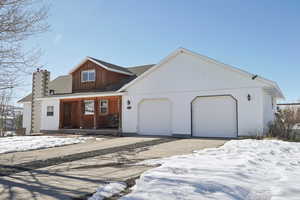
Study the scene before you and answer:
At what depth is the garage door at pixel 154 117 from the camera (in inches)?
564

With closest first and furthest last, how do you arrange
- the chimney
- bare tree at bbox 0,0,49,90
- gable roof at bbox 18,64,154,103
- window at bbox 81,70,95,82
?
bare tree at bbox 0,0,49,90 → gable roof at bbox 18,64,154,103 → window at bbox 81,70,95,82 → the chimney

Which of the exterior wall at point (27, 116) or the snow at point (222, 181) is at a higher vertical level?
the exterior wall at point (27, 116)

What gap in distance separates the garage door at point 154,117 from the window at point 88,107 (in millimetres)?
5095

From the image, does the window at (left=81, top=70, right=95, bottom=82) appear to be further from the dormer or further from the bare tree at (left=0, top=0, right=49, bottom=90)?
the bare tree at (left=0, top=0, right=49, bottom=90)

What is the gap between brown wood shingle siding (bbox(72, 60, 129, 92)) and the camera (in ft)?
58.0

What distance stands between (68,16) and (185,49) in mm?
6742

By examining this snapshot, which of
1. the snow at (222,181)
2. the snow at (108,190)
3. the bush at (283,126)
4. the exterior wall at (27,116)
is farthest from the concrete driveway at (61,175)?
the exterior wall at (27,116)

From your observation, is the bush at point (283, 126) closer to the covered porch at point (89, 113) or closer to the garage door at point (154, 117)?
the garage door at point (154, 117)

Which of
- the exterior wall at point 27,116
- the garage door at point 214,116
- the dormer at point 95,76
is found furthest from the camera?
the exterior wall at point 27,116

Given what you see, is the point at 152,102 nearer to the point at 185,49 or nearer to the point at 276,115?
the point at 185,49

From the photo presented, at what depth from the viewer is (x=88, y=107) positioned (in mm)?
18672

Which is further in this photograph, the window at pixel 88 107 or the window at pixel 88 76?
the window at pixel 88 107

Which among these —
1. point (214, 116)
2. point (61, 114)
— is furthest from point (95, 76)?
point (214, 116)

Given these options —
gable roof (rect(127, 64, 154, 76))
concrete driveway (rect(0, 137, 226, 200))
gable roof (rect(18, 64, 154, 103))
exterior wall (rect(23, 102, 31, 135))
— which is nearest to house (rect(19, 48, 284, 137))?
gable roof (rect(18, 64, 154, 103))
